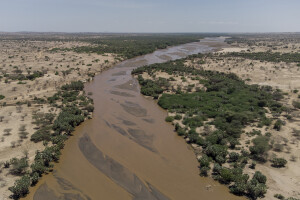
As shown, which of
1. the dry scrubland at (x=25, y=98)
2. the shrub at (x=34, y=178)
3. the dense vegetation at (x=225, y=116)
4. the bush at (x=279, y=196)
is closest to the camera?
the bush at (x=279, y=196)

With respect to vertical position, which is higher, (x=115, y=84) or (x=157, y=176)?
(x=115, y=84)

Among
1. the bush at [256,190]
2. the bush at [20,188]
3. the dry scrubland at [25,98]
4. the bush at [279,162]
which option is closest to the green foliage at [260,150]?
the bush at [279,162]

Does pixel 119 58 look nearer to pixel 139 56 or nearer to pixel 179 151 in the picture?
pixel 139 56

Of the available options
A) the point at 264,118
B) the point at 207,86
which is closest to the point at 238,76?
the point at 207,86

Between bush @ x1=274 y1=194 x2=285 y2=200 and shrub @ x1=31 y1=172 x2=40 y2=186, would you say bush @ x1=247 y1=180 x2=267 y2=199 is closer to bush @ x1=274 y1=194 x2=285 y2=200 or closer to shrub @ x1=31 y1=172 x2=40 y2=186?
bush @ x1=274 y1=194 x2=285 y2=200

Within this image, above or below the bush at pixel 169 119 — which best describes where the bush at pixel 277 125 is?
above

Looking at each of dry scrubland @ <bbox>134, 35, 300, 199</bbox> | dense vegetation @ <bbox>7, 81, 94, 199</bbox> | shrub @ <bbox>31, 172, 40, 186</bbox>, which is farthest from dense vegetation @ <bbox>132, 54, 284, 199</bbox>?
shrub @ <bbox>31, 172, 40, 186</bbox>

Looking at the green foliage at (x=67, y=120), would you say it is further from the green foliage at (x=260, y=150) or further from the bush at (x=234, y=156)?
the green foliage at (x=260, y=150)

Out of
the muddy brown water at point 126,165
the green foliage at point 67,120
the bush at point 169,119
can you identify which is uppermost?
the green foliage at point 67,120
